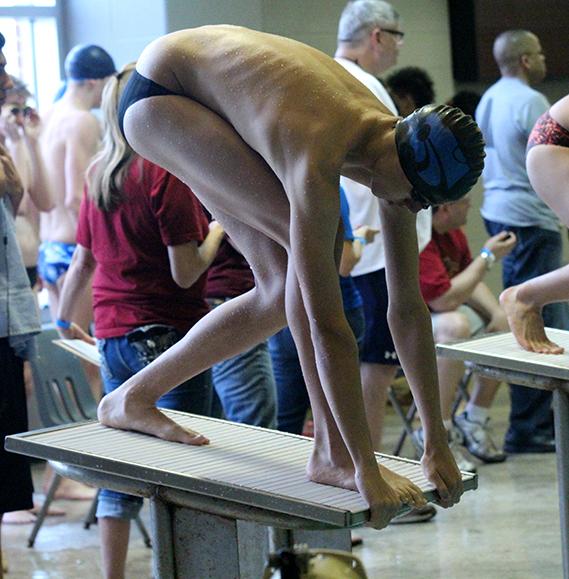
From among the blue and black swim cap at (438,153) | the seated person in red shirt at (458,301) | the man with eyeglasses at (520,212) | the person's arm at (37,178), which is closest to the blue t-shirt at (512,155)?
the man with eyeglasses at (520,212)

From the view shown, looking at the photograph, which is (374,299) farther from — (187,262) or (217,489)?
(217,489)

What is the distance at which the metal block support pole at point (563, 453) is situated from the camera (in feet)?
12.0

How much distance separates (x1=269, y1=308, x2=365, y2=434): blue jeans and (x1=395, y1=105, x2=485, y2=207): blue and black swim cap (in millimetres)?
1879

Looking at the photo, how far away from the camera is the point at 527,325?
13.1 ft

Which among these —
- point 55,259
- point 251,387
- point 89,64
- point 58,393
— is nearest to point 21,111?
point 89,64

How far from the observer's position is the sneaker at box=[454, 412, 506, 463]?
5.92 metres

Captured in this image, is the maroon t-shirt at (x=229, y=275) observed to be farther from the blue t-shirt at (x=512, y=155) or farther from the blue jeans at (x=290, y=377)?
the blue t-shirt at (x=512, y=155)

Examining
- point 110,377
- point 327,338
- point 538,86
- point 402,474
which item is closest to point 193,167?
point 327,338

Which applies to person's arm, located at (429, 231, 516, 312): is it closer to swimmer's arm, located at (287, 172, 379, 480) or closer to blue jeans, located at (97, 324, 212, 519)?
blue jeans, located at (97, 324, 212, 519)

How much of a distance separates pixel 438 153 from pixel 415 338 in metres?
0.45

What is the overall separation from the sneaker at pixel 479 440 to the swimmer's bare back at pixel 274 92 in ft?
11.1

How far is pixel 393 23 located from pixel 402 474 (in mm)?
2804

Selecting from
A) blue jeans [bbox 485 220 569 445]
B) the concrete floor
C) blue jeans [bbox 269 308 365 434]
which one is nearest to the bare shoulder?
blue jeans [bbox 269 308 365 434]

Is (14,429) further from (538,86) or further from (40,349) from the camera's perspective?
(538,86)
